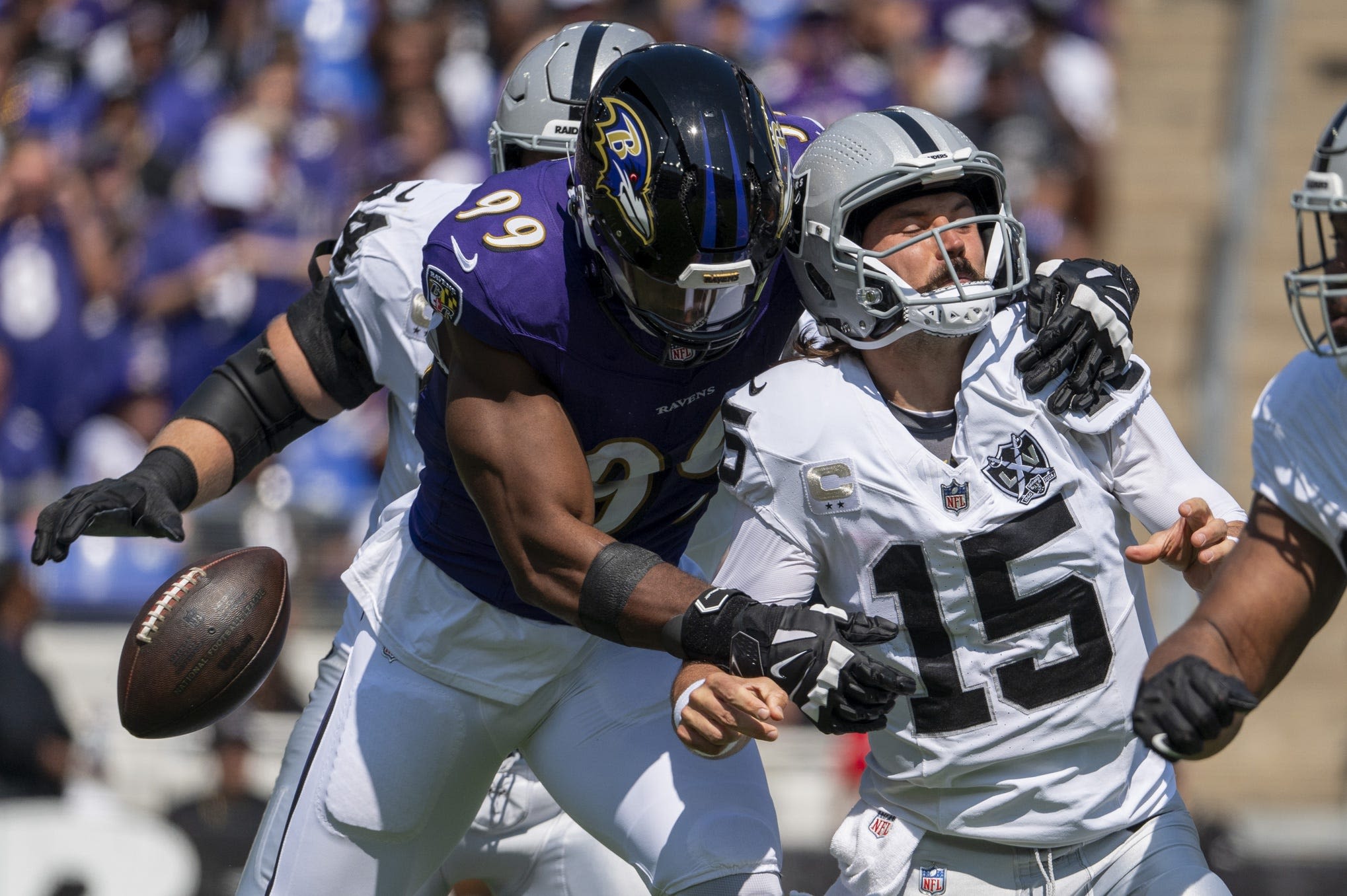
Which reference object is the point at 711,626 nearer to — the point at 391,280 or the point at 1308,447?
the point at 1308,447

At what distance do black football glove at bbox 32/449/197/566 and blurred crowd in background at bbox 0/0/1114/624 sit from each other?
2.49 meters

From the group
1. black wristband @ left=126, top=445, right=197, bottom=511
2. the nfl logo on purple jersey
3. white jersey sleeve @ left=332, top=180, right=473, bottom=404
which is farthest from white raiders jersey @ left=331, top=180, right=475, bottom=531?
the nfl logo on purple jersey

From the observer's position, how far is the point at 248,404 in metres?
3.55

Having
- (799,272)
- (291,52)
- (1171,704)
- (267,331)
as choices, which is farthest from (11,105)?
(1171,704)

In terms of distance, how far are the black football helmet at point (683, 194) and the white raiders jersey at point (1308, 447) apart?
0.83 metres

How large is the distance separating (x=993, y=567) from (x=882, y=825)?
1.59 feet

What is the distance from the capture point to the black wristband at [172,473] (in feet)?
11.1

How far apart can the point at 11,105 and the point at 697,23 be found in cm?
329

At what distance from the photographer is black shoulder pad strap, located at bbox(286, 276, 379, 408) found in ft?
11.6

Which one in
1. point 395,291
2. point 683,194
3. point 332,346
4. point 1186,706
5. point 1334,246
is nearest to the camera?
point 1186,706

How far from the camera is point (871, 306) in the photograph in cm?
274

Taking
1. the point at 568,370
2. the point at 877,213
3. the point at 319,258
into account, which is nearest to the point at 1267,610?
the point at 877,213

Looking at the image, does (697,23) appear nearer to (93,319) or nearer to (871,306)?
(93,319)

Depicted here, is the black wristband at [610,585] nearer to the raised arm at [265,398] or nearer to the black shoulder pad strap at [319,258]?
the raised arm at [265,398]
